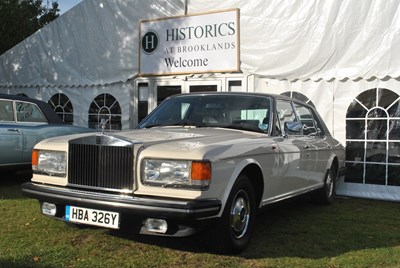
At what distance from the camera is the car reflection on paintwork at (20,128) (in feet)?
24.2

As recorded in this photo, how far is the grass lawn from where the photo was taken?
3998mm

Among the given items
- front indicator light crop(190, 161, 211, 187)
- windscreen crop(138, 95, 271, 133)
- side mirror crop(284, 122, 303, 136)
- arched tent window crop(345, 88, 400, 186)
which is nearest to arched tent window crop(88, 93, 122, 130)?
arched tent window crop(345, 88, 400, 186)

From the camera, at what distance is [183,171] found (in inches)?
145

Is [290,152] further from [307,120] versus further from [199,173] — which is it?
[199,173]

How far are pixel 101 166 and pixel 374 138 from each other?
5587 millimetres

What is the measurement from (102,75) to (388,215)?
24.3 feet

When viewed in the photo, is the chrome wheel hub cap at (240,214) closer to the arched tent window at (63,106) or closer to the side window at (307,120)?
the side window at (307,120)

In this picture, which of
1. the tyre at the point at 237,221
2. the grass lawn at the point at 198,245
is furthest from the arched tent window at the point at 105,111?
the tyre at the point at 237,221

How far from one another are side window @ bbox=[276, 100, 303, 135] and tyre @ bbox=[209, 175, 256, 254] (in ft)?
3.75

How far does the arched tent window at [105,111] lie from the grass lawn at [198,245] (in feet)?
16.7

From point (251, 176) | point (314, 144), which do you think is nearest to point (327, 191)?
point (314, 144)

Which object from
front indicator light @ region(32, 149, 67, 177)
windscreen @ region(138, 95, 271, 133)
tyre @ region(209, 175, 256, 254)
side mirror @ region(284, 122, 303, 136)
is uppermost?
windscreen @ region(138, 95, 271, 133)

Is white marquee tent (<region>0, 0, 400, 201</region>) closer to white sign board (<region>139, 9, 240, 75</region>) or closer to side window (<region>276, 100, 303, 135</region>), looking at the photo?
white sign board (<region>139, 9, 240, 75</region>)

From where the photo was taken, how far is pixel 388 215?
6488 millimetres
